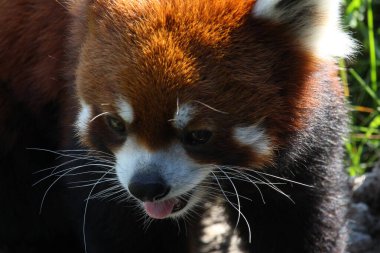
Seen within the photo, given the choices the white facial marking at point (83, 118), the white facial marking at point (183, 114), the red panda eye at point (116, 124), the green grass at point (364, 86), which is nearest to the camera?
the white facial marking at point (183, 114)

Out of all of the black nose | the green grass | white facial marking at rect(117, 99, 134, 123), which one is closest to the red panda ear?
white facial marking at rect(117, 99, 134, 123)

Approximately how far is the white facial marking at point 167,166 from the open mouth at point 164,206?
0.34ft

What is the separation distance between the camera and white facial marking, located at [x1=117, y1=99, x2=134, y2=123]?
2.84 m

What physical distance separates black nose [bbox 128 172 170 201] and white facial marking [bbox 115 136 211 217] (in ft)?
0.06

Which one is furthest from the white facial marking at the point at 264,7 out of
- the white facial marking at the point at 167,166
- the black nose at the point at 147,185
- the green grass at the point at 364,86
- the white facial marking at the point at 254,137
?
the green grass at the point at 364,86

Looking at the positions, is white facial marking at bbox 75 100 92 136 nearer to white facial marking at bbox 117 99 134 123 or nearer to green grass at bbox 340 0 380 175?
white facial marking at bbox 117 99 134 123

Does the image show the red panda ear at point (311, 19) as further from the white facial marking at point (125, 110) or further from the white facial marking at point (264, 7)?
the white facial marking at point (125, 110)

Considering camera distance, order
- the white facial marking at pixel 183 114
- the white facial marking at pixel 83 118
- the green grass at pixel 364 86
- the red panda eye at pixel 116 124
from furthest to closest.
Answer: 1. the green grass at pixel 364 86
2. the white facial marking at pixel 83 118
3. the red panda eye at pixel 116 124
4. the white facial marking at pixel 183 114

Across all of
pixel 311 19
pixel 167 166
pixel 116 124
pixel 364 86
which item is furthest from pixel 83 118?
pixel 364 86

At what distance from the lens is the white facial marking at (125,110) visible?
2.84 m

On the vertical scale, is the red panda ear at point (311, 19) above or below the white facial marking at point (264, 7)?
below

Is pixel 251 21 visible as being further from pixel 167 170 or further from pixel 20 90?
pixel 20 90

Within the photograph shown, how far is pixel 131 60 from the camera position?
2828mm

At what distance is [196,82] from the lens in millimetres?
2785
